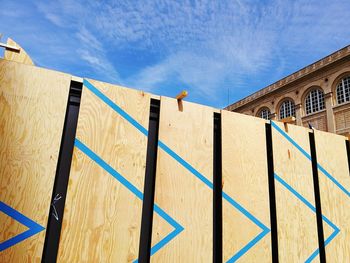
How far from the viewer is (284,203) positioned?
272 cm

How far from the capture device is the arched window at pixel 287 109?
21575 mm

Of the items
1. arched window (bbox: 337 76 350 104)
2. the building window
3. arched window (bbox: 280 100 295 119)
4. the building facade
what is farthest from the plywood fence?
arched window (bbox: 280 100 295 119)

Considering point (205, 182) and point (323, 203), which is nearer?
point (205, 182)

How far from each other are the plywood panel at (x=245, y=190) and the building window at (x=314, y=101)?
20012mm

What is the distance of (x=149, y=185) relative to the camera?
7.28ft

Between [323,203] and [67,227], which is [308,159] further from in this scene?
[67,227]

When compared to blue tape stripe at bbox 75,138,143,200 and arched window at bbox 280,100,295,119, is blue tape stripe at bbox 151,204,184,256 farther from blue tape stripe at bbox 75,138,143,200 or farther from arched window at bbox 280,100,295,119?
arched window at bbox 280,100,295,119

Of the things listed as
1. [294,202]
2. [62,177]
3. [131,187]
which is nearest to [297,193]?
[294,202]

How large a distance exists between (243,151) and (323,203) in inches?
54.7

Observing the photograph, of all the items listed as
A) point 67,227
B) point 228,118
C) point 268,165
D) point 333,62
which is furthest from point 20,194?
point 333,62

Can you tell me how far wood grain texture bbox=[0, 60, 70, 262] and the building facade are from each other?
18.0 meters

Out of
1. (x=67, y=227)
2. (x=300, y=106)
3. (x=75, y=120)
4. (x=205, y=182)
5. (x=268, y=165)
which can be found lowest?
(x=67, y=227)

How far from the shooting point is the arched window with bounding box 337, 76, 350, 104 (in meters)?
17.6

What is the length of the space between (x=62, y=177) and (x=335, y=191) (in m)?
3.37
